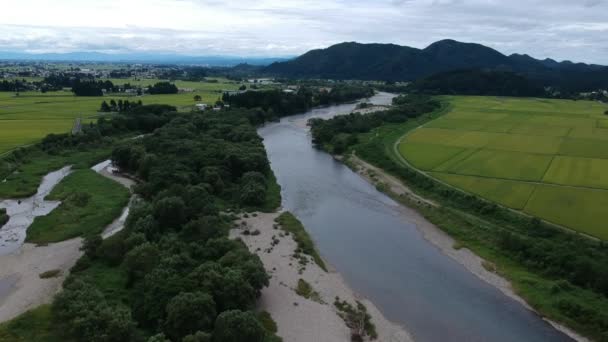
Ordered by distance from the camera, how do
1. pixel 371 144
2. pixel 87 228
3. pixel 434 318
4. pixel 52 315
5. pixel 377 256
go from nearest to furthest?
1. pixel 52 315
2. pixel 434 318
3. pixel 377 256
4. pixel 87 228
5. pixel 371 144

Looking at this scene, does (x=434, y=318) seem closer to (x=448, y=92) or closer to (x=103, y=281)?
(x=103, y=281)

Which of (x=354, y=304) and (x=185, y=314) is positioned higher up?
(x=185, y=314)

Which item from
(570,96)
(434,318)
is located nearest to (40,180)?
(434,318)

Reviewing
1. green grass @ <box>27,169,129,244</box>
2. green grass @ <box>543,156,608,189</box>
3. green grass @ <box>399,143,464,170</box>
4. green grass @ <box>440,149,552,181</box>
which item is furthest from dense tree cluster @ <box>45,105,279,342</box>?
green grass @ <box>543,156,608,189</box>

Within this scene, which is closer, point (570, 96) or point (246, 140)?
point (246, 140)

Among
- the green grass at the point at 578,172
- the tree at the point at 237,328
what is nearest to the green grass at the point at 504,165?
the green grass at the point at 578,172

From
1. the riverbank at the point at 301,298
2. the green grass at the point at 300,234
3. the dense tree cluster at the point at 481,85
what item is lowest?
the riverbank at the point at 301,298

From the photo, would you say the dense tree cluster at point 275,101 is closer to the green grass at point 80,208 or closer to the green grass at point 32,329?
the green grass at point 80,208

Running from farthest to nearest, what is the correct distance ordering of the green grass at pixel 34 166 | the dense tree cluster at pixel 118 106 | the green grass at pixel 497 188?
the dense tree cluster at pixel 118 106 < the green grass at pixel 34 166 < the green grass at pixel 497 188
